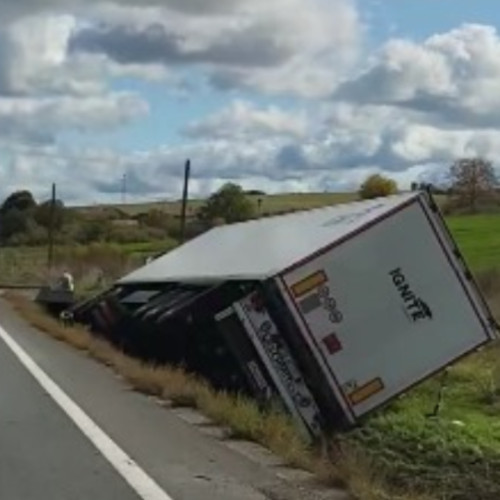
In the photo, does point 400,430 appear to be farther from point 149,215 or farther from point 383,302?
point 149,215

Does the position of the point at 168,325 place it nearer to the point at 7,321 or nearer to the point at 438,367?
the point at 438,367

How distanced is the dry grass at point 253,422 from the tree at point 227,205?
65.4 m

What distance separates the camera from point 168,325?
68.6ft

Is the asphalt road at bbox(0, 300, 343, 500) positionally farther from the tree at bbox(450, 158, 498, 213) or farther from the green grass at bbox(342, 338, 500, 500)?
the tree at bbox(450, 158, 498, 213)

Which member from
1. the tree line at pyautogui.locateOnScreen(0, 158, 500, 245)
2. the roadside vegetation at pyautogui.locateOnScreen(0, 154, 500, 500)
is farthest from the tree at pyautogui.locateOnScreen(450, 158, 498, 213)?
the roadside vegetation at pyautogui.locateOnScreen(0, 154, 500, 500)

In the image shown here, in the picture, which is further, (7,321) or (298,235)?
(7,321)

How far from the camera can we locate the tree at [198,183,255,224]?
90525 mm

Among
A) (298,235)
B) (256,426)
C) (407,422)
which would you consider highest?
(298,235)

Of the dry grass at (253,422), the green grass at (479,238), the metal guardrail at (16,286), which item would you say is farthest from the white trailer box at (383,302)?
the metal guardrail at (16,286)

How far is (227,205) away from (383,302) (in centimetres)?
7573

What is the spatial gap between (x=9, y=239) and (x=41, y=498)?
117012 millimetres

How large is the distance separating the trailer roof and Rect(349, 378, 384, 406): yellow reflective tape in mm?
1753

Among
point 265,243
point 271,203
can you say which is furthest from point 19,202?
point 265,243

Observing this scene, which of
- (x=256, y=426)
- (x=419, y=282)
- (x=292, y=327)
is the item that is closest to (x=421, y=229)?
(x=419, y=282)
